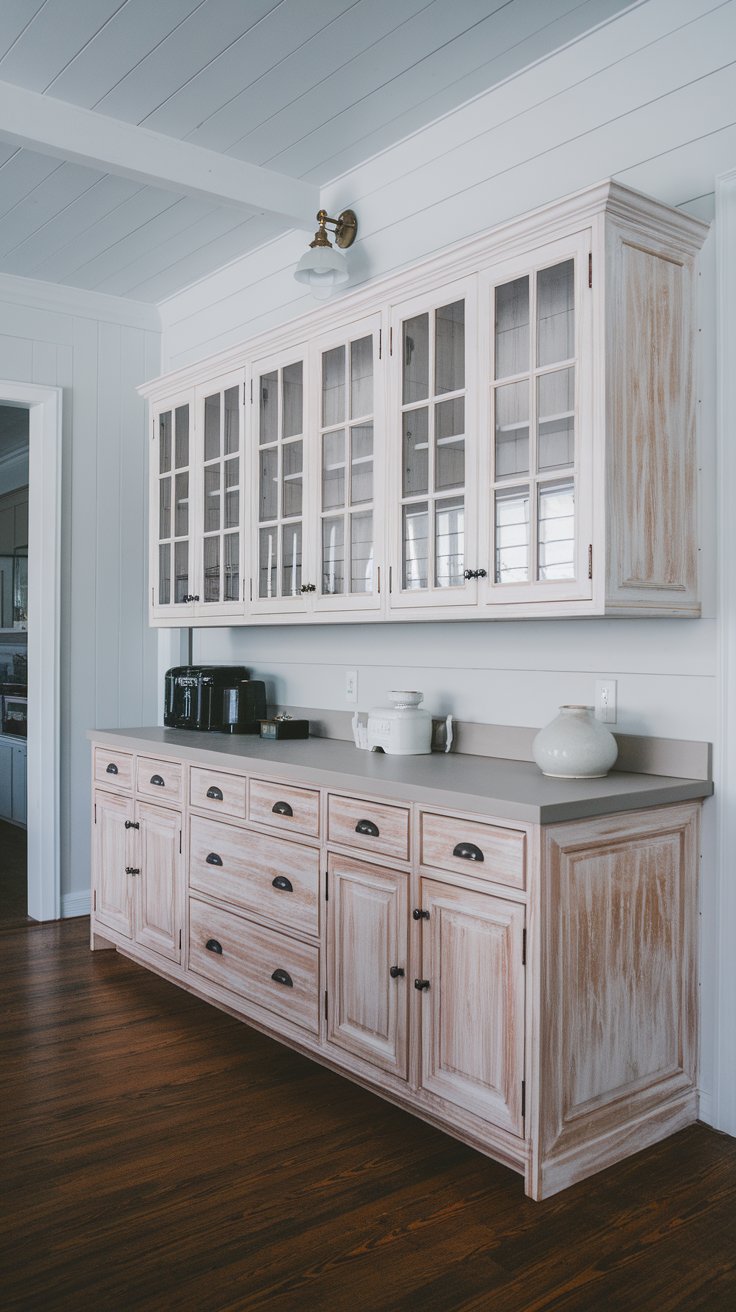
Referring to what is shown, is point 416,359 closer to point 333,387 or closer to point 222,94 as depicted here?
point 333,387

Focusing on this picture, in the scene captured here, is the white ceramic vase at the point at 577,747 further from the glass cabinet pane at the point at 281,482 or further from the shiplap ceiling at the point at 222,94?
the shiplap ceiling at the point at 222,94

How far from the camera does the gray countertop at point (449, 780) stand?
2.19 meters

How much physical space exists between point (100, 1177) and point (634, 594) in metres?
1.82

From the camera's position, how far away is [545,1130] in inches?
83.8

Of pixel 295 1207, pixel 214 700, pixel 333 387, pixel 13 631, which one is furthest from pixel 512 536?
pixel 13 631

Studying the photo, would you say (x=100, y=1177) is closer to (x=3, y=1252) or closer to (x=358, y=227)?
(x=3, y=1252)

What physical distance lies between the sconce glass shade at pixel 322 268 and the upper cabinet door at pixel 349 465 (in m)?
0.29

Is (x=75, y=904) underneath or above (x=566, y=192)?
underneath

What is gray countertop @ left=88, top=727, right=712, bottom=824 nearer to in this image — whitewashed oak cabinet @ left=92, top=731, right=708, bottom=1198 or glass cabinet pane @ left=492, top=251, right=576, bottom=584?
whitewashed oak cabinet @ left=92, top=731, right=708, bottom=1198

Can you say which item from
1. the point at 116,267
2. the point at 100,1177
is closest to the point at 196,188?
the point at 116,267

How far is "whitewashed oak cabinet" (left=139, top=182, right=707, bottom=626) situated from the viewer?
7.63ft

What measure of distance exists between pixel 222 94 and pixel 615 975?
8.92 ft

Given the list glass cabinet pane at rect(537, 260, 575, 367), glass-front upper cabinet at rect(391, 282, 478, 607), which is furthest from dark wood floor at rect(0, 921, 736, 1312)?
glass cabinet pane at rect(537, 260, 575, 367)

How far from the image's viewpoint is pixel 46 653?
4426 mm
